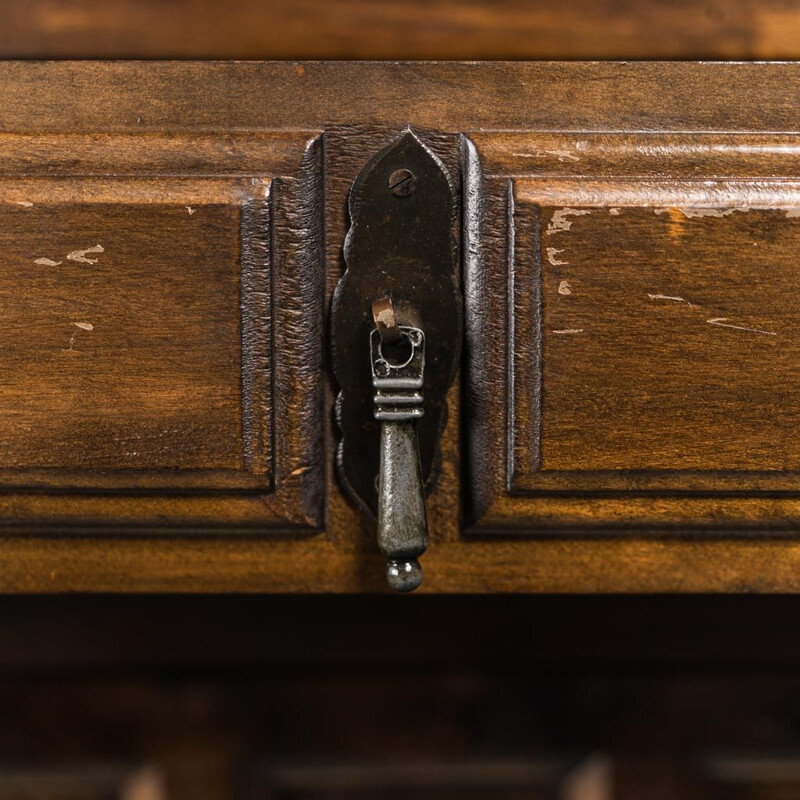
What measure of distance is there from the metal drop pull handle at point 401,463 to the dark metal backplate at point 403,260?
0.03 ft

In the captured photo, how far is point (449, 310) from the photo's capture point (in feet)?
0.83

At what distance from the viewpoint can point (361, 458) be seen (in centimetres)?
26

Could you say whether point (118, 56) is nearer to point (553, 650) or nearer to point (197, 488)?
point (197, 488)

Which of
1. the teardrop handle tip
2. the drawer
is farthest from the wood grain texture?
the teardrop handle tip

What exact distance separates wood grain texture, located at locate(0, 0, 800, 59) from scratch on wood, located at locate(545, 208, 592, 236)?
6 centimetres

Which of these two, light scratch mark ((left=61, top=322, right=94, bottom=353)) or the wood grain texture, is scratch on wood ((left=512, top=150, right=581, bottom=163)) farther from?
light scratch mark ((left=61, top=322, right=94, bottom=353))

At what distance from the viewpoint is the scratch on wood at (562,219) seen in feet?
0.80

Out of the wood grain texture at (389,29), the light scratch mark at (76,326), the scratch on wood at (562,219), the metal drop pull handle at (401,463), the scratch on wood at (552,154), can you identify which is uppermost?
the wood grain texture at (389,29)

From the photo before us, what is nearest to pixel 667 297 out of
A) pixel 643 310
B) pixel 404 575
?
pixel 643 310

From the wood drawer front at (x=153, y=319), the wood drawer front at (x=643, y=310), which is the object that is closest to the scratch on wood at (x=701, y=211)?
the wood drawer front at (x=643, y=310)

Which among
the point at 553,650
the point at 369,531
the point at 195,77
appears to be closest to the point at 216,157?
the point at 195,77

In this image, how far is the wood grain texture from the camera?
260 millimetres

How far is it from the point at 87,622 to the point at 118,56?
23cm

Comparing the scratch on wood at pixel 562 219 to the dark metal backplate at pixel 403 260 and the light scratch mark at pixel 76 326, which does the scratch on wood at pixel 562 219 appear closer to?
the dark metal backplate at pixel 403 260
